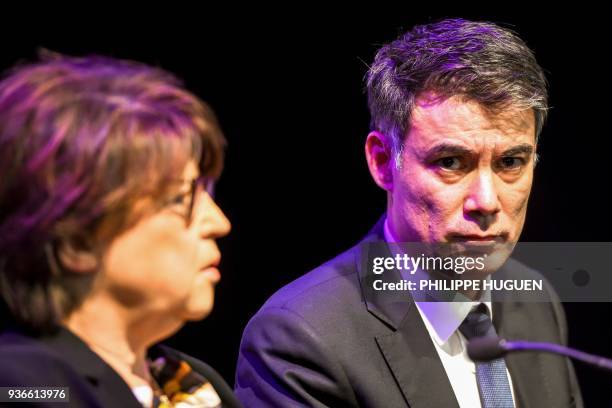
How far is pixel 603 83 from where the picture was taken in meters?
2.90

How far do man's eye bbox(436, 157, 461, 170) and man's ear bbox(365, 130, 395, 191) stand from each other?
149 mm

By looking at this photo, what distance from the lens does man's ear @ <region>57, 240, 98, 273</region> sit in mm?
1220

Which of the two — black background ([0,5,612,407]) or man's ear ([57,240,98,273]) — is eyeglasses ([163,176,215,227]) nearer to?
man's ear ([57,240,98,273])

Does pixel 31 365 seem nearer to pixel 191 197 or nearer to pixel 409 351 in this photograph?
pixel 191 197

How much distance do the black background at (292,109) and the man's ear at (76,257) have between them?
1.14 m

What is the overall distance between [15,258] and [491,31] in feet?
4.24

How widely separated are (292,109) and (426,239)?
2.76 ft

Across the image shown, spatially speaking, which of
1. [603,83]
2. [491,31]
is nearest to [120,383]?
[491,31]

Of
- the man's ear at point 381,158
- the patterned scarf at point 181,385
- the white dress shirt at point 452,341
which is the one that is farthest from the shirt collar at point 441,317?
the patterned scarf at point 181,385

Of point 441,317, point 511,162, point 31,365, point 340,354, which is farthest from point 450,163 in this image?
point 31,365

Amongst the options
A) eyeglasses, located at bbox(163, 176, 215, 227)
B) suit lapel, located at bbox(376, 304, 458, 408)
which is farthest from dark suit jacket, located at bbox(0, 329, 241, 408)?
suit lapel, located at bbox(376, 304, 458, 408)

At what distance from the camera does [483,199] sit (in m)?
1.85

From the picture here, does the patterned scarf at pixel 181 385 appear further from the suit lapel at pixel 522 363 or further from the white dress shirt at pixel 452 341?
the suit lapel at pixel 522 363

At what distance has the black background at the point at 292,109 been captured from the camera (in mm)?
2449
